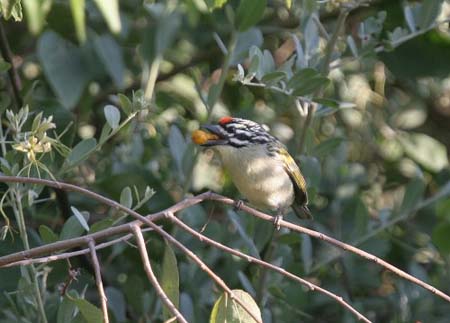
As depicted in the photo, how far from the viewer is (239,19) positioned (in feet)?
12.0

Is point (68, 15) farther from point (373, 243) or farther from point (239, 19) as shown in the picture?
point (373, 243)

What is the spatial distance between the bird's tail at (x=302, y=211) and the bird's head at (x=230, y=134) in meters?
0.33

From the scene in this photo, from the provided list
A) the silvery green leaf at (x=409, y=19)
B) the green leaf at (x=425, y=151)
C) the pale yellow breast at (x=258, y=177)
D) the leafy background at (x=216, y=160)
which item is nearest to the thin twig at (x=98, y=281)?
the leafy background at (x=216, y=160)

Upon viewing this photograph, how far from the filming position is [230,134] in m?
4.17

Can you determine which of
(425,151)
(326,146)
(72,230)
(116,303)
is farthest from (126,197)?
(425,151)

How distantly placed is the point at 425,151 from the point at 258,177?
55.8 inches

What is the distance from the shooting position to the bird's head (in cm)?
404

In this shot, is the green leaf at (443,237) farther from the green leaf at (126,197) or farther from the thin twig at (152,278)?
the thin twig at (152,278)

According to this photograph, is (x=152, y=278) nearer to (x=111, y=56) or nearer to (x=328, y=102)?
(x=328, y=102)

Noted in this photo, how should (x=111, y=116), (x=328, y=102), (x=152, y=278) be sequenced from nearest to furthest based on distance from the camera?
(x=152, y=278), (x=111, y=116), (x=328, y=102)

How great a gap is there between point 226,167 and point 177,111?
896 millimetres

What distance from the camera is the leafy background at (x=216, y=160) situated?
3.60 m

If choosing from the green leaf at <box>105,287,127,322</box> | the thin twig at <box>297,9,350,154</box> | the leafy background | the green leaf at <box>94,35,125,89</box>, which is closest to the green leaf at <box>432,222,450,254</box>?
the leafy background

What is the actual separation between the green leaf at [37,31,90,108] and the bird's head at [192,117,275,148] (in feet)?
1.57
